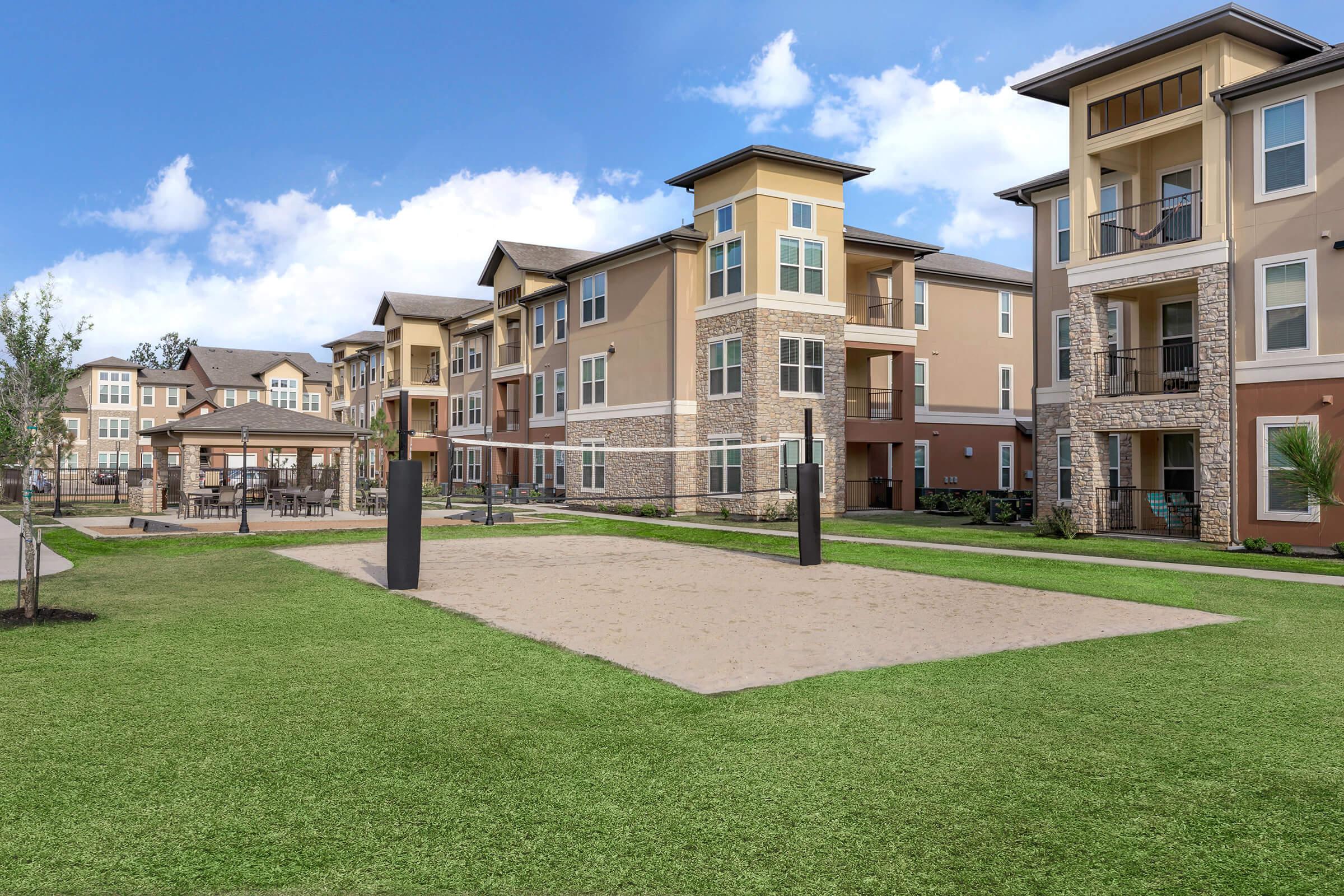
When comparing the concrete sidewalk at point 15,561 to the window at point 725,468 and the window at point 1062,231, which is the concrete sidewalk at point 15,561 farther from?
the window at point 1062,231

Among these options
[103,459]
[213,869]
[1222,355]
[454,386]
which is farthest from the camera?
[103,459]

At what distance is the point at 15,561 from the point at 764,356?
2049 cm

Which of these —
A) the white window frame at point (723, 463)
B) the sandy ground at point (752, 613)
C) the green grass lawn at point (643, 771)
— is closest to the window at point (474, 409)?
the white window frame at point (723, 463)

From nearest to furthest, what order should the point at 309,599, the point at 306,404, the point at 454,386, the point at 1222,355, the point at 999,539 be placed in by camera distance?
the point at 309,599, the point at 1222,355, the point at 999,539, the point at 454,386, the point at 306,404

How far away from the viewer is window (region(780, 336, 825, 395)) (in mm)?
30781

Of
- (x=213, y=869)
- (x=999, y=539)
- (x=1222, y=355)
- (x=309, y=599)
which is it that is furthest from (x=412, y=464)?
(x=1222, y=355)

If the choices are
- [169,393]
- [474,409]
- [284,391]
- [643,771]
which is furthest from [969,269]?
[169,393]

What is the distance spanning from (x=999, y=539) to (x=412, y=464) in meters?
14.8

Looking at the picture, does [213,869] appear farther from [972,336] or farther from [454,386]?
[454,386]

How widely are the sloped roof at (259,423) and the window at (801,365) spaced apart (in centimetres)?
1488

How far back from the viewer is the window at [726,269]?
31.1 meters

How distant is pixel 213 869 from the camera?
4316mm

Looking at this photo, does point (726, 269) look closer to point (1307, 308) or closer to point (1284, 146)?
point (1284, 146)

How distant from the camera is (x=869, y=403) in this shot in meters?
35.6
